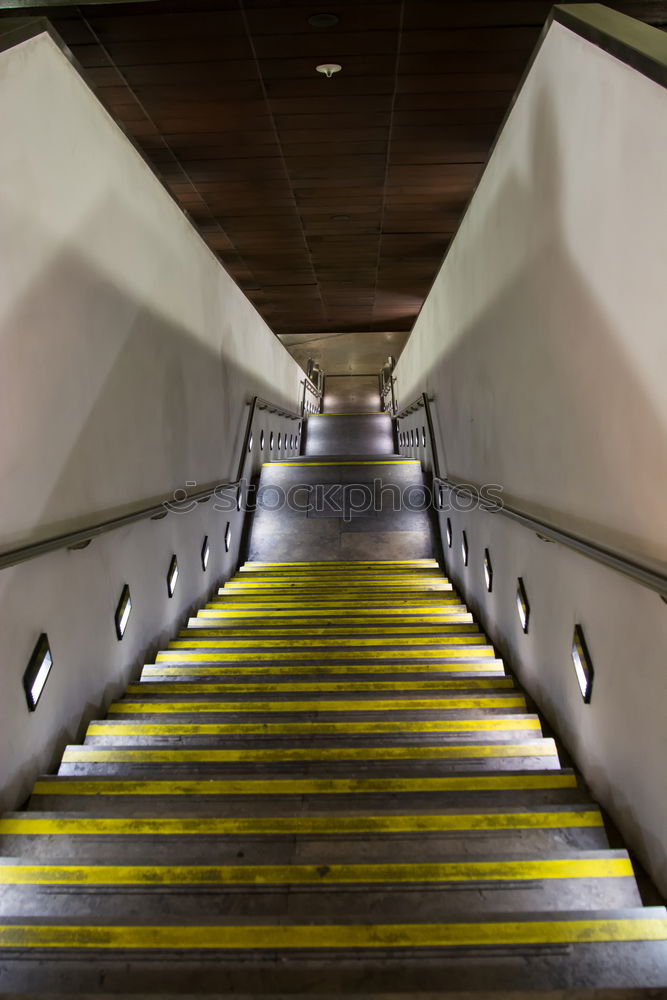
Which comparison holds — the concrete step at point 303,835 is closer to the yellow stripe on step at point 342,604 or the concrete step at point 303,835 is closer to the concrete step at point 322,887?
the concrete step at point 322,887

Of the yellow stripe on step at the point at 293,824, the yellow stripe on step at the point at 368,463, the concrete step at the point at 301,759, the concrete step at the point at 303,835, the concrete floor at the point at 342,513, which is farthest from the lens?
the yellow stripe on step at the point at 368,463

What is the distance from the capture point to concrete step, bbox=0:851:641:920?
1778mm

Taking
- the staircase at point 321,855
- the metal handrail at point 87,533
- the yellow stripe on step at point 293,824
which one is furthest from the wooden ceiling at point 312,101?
the yellow stripe on step at point 293,824

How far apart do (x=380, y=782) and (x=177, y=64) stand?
3.82m

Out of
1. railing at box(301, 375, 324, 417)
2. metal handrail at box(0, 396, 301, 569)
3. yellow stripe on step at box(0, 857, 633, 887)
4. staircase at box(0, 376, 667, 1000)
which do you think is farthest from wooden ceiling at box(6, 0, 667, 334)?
railing at box(301, 375, 324, 417)

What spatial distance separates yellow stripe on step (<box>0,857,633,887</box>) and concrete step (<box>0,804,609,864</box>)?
5 cm

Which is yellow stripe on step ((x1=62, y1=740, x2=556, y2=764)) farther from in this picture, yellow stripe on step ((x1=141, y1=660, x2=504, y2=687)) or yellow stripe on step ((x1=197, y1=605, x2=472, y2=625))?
yellow stripe on step ((x1=197, y1=605, x2=472, y2=625))

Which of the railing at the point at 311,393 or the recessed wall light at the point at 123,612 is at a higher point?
the railing at the point at 311,393

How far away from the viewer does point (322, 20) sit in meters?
3.11

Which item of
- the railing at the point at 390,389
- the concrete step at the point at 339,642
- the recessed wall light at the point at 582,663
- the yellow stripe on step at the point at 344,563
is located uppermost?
the railing at the point at 390,389

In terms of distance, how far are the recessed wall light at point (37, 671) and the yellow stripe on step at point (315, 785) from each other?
13.3 inches

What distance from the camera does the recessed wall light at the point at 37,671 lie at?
7.82 ft

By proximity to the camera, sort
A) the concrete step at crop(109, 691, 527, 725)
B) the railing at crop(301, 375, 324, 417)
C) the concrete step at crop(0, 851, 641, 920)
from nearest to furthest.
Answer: the concrete step at crop(0, 851, 641, 920) → the concrete step at crop(109, 691, 527, 725) → the railing at crop(301, 375, 324, 417)

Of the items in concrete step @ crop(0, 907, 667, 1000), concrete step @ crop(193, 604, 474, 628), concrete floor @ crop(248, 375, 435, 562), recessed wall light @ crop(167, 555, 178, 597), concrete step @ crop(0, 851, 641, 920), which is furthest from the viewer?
concrete floor @ crop(248, 375, 435, 562)
